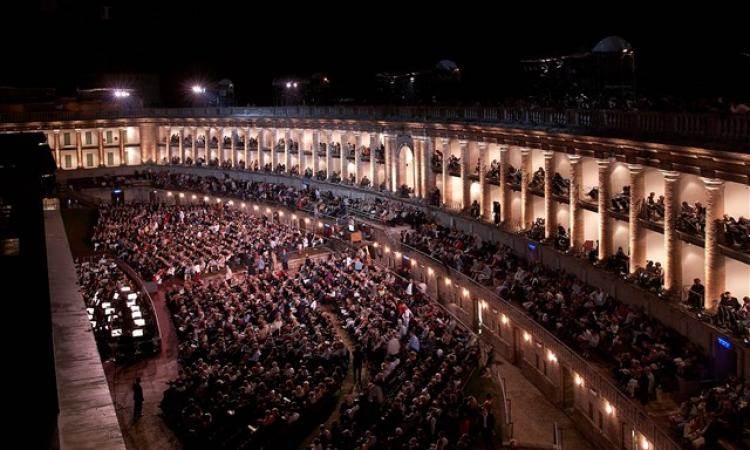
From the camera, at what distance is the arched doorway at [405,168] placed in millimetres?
71000

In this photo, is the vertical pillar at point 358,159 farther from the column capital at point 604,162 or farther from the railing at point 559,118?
the column capital at point 604,162

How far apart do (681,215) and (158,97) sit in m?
106

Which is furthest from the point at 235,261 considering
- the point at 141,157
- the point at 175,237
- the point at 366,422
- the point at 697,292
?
the point at 141,157

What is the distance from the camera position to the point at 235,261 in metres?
60.1

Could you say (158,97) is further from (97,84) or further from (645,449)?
(645,449)

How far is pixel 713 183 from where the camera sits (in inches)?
1302

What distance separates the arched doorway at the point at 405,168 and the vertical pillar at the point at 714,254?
1501 inches

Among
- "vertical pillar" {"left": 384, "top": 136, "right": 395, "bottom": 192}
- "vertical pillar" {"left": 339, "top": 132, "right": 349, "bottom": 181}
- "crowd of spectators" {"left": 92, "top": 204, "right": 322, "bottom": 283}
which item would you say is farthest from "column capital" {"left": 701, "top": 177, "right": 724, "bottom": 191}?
"vertical pillar" {"left": 339, "top": 132, "right": 349, "bottom": 181}

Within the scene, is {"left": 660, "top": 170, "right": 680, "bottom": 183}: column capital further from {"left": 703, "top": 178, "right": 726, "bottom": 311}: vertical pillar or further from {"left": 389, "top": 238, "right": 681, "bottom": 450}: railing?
{"left": 389, "top": 238, "right": 681, "bottom": 450}: railing

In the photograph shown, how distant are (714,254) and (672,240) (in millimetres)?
3391

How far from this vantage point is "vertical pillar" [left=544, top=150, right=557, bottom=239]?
1916 inches

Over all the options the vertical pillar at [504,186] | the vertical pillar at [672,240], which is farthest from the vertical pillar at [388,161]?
→ the vertical pillar at [672,240]

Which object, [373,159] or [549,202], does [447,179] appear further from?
[549,202]

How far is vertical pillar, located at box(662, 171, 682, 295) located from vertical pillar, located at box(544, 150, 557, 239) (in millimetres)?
11809
